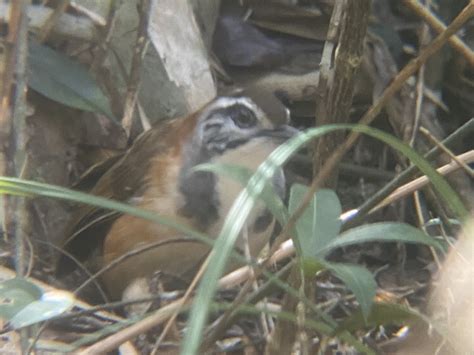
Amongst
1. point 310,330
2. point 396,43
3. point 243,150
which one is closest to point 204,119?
point 243,150

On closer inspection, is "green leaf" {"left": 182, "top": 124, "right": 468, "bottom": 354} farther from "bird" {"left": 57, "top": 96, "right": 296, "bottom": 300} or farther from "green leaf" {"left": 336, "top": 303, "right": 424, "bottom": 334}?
"bird" {"left": 57, "top": 96, "right": 296, "bottom": 300}

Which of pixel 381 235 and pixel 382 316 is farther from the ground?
pixel 381 235

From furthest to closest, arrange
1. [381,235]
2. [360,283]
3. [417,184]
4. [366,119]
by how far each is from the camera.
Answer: [417,184] → [366,119] → [381,235] → [360,283]

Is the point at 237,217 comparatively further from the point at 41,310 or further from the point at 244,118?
the point at 244,118

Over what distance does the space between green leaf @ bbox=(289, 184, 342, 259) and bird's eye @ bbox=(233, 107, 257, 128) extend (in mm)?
1454

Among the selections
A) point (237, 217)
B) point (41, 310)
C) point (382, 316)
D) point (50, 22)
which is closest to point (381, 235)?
point (382, 316)

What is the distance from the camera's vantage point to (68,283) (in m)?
4.12

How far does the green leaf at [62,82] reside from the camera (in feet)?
13.5

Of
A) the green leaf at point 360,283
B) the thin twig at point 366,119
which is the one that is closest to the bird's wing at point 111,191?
the thin twig at point 366,119

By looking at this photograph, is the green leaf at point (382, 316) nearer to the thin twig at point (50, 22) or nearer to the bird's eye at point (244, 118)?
the bird's eye at point (244, 118)

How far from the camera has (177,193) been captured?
3.92 metres

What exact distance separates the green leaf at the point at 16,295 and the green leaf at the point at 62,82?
1781 mm

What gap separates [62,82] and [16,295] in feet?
6.27

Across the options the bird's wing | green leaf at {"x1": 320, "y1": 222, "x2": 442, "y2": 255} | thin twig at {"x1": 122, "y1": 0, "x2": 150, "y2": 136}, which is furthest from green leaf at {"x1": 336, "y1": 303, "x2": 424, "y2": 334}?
thin twig at {"x1": 122, "y1": 0, "x2": 150, "y2": 136}
